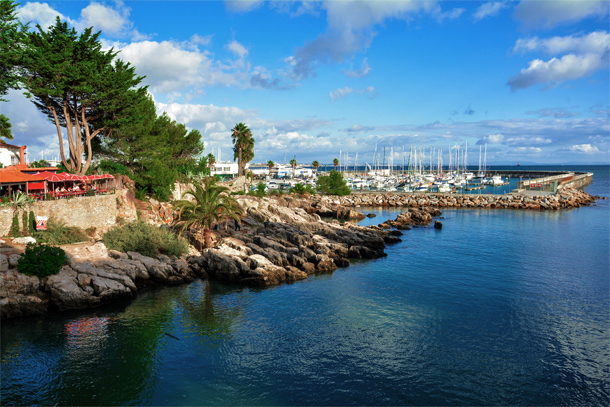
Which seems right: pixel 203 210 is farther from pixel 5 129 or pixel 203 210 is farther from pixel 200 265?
pixel 5 129

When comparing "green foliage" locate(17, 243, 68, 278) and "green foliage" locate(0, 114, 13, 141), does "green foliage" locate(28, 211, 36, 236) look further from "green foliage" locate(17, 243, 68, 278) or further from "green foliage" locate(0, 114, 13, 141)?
"green foliage" locate(0, 114, 13, 141)

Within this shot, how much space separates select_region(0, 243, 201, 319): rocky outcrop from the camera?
2214 cm

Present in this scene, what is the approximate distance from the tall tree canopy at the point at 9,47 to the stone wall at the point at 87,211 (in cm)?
1181

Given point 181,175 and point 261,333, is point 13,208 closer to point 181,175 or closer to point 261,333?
point 261,333

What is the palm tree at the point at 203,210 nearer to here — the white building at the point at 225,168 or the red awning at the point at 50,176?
the red awning at the point at 50,176

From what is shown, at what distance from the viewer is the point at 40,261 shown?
76.9 feet

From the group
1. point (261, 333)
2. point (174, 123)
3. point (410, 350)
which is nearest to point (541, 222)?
point (410, 350)

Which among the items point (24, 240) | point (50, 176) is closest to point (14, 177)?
point (50, 176)

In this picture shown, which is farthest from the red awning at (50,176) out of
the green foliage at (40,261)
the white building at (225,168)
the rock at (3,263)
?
the white building at (225,168)

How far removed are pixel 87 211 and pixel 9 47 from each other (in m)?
15.7

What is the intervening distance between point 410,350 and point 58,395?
1562cm

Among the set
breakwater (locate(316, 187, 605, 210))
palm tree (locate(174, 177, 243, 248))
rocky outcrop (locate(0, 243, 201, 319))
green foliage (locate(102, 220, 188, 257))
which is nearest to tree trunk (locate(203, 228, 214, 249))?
palm tree (locate(174, 177, 243, 248))

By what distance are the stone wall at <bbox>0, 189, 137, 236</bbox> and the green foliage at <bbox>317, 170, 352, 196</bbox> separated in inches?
2231

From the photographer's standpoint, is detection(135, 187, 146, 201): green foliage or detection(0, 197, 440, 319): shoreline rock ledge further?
detection(135, 187, 146, 201): green foliage
